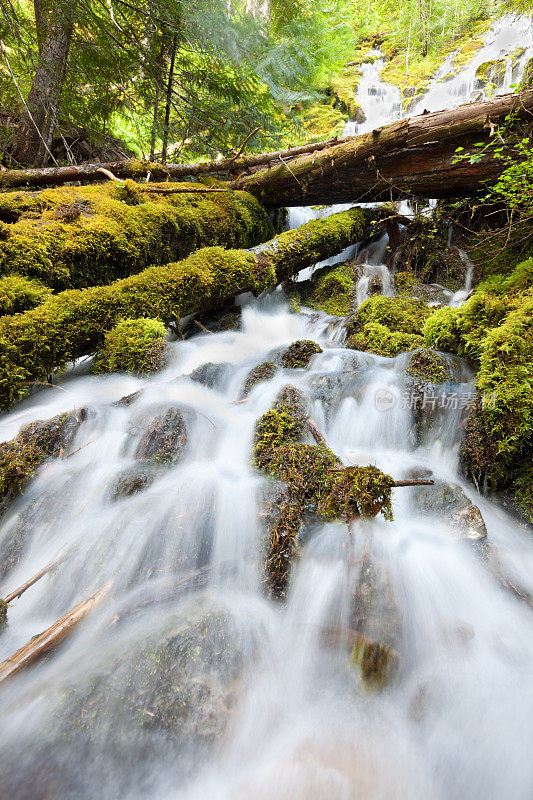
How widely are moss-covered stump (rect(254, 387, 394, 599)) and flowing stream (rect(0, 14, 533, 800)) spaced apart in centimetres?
10

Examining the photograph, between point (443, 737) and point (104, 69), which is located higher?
point (104, 69)

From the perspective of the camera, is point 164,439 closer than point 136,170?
Yes

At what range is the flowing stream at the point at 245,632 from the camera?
1.50 m

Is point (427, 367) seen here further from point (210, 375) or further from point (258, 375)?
point (210, 375)

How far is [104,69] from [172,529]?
960 cm

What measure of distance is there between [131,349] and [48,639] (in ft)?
10.1

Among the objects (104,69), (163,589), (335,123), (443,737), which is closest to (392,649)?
(443,737)

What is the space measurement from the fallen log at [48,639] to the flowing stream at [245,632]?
0.05m

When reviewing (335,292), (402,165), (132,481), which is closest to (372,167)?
(402,165)

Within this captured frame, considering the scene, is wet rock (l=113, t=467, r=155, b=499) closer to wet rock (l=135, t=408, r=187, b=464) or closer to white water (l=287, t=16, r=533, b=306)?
wet rock (l=135, t=408, r=187, b=464)

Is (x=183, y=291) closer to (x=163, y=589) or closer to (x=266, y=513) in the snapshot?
(x=266, y=513)

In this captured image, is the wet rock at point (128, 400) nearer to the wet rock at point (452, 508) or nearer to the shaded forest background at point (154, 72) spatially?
the wet rock at point (452, 508)

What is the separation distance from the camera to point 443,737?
1.68 metres

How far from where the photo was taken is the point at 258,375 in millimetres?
4387
